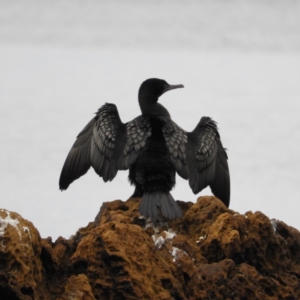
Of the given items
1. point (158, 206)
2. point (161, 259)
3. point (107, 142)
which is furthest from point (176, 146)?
point (161, 259)

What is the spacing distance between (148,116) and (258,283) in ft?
12.0

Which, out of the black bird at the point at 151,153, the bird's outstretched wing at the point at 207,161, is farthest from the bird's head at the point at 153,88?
the bird's outstretched wing at the point at 207,161

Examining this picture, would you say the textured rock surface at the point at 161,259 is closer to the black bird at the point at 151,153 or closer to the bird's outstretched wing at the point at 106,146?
the black bird at the point at 151,153

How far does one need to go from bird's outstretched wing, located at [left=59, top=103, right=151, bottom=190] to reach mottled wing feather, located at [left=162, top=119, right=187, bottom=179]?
Result: 227 millimetres

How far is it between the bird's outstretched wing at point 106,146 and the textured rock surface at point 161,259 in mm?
1453

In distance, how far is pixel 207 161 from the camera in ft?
41.5

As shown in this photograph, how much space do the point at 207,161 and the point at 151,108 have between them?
953 millimetres

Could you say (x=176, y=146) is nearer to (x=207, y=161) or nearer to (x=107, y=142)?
(x=207, y=161)

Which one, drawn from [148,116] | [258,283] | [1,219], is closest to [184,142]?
[148,116]

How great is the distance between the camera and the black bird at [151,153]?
11.8m

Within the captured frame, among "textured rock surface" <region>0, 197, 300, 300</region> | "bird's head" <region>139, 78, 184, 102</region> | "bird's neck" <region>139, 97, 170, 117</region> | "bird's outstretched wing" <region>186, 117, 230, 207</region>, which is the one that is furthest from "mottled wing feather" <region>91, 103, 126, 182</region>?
"textured rock surface" <region>0, 197, 300, 300</region>

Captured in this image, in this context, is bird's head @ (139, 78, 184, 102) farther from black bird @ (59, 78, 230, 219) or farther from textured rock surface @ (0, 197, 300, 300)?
textured rock surface @ (0, 197, 300, 300)

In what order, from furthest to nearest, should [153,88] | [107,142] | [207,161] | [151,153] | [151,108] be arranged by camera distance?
[153,88] → [151,108] → [207,161] → [107,142] → [151,153]

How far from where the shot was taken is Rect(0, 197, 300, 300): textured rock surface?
841cm
